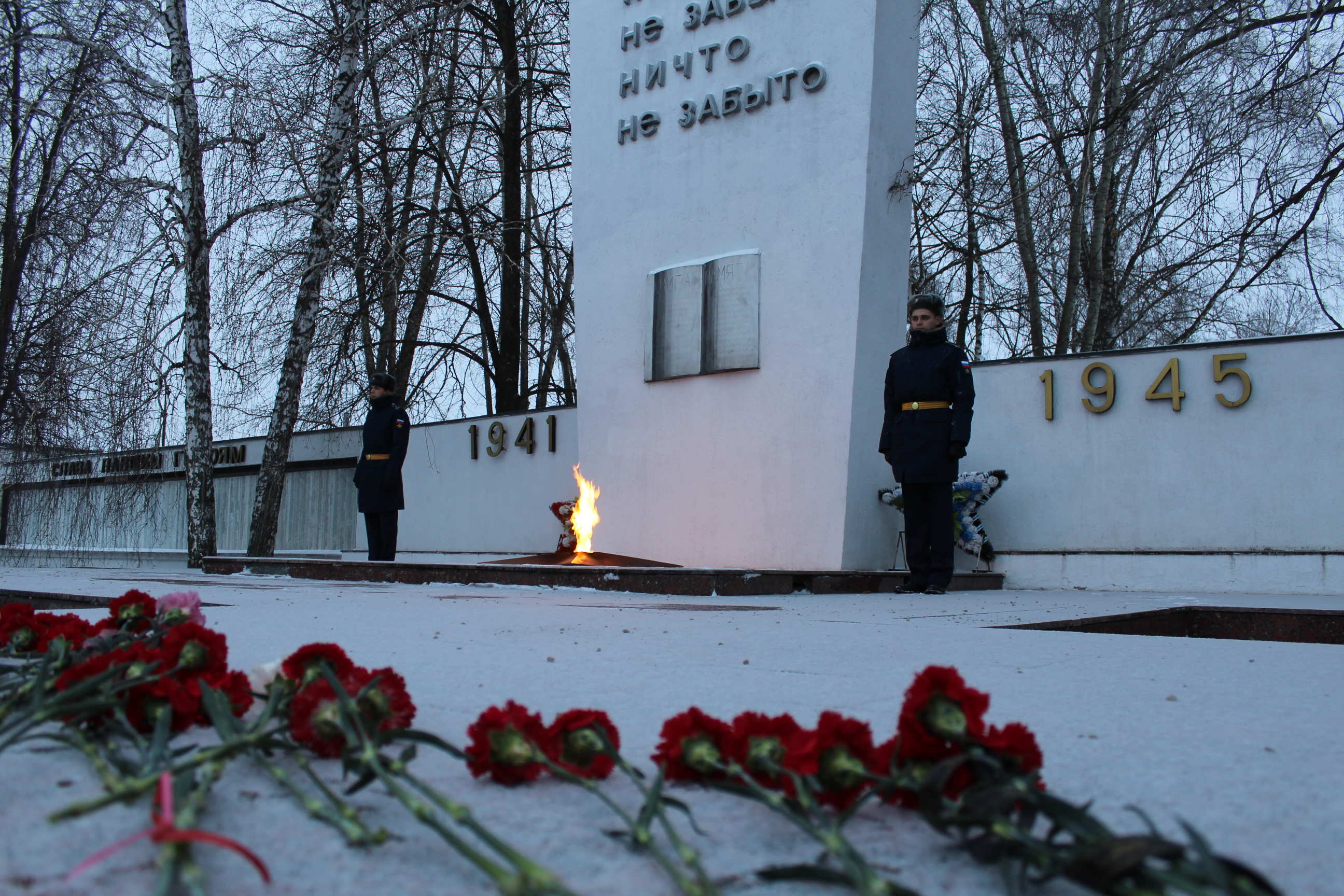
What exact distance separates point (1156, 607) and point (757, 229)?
13.0 ft

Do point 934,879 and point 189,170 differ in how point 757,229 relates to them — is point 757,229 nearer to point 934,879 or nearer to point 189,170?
point 189,170

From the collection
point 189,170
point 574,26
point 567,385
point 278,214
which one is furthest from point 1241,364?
point 567,385

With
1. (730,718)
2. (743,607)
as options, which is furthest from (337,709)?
(743,607)

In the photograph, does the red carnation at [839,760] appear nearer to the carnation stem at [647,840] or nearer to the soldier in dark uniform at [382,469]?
the carnation stem at [647,840]

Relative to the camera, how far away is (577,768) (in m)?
1.13

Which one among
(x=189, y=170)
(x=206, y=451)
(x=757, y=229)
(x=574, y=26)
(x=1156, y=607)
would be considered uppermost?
(x=574, y=26)

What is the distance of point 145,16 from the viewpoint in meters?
9.67

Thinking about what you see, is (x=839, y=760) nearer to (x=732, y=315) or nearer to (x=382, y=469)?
(x=732, y=315)

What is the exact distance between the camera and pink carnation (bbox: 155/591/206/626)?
172 centimetres

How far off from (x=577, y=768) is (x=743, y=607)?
3217mm

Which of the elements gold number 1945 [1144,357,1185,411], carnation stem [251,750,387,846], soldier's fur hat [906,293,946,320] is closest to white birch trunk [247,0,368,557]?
soldier's fur hat [906,293,946,320]

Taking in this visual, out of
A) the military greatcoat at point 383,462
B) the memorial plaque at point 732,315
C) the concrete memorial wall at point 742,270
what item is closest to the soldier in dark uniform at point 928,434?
the concrete memorial wall at point 742,270

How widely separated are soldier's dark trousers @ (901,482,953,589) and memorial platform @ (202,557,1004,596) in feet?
1.15

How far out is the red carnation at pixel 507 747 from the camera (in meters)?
1.09
